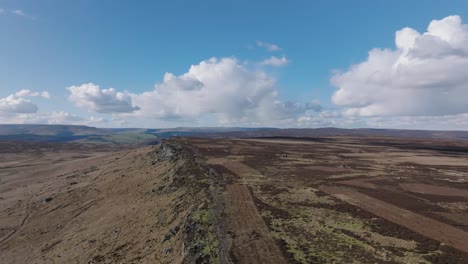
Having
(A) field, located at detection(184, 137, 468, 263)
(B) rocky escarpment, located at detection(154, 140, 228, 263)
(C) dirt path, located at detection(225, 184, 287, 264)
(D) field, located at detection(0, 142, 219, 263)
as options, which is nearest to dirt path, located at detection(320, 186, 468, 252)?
(A) field, located at detection(184, 137, 468, 263)

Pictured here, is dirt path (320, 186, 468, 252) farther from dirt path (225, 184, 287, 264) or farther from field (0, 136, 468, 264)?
dirt path (225, 184, 287, 264)

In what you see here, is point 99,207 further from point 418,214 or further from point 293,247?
point 418,214

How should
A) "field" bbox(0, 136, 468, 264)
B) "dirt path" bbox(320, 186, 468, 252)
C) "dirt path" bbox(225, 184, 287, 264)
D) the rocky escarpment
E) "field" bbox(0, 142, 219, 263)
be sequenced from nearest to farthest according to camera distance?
"dirt path" bbox(225, 184, 287, 264) → the rocky escarpment → "field" bbox(0, 136, 468, 264) → "dirt path" bbox(320, 186, 468, 252) → "field" bbox(0, 142, 219, 263)

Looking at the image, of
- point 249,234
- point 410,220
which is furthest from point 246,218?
point 410,220

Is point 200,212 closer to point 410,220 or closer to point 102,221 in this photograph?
point 102,221

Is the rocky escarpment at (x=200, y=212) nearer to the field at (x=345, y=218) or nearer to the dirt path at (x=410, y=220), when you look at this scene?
the field at (x=345, y=218)

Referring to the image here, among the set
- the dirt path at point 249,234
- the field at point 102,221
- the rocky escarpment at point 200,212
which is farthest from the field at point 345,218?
the field at point 102,221
